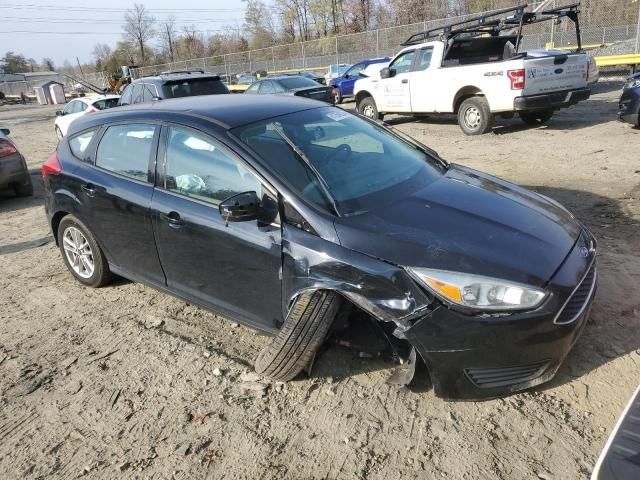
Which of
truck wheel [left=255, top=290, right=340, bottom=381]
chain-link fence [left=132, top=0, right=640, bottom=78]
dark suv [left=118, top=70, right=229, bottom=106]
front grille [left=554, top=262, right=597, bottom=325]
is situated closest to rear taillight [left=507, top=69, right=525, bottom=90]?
dark suv [left=118, top=70, right=229, bottom=106]

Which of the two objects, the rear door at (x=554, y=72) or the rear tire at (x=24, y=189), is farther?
the rear door at (x=554, y=72)

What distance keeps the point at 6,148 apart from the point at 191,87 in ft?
13.7

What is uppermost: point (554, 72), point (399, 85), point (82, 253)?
point (554, 72)

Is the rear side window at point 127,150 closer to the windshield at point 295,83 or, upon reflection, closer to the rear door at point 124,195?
the rear door at point 124,195

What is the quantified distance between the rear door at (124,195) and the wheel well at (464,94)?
337 inches

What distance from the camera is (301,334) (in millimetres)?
2822

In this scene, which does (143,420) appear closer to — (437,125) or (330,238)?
(330,238)

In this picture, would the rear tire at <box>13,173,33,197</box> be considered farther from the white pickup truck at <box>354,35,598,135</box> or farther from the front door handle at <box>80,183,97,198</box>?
the white pickup truck at <box>354,35,598,135</box>

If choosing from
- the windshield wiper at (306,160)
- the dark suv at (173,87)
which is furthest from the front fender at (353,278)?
the dark suv at (173,87)

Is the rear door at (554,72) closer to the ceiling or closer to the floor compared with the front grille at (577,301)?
closer to the ceiling

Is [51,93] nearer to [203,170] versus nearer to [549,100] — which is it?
[549,100]

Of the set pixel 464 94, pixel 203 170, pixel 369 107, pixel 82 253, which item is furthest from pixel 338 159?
pixel 369 107

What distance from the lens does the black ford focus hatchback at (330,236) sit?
254cm

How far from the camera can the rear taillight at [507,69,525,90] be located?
9648 millimetres
